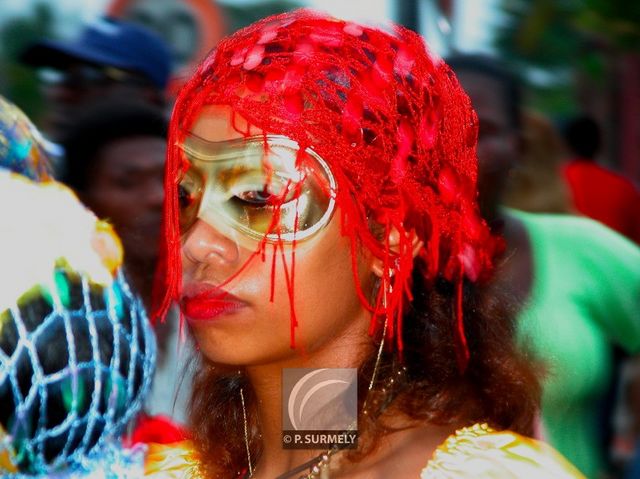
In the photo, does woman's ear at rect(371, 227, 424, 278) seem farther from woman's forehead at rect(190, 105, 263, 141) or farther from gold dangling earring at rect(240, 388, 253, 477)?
gold dangling earring at rect(240, 388, 253, 477)

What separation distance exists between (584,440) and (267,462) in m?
1.45

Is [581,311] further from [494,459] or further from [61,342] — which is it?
[61,342]

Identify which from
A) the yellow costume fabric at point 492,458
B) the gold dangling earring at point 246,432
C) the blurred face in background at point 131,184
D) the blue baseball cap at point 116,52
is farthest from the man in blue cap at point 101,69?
the yellow costume fabric at point 492,458

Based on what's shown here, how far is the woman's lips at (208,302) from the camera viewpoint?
1.71 metres

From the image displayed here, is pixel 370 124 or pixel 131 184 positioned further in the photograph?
pixel 131 184

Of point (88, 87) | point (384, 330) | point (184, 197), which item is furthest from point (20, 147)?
point (88, 87)

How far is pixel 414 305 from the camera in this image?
184 centimetres

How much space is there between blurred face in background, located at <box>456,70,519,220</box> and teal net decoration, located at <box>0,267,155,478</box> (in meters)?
1.59

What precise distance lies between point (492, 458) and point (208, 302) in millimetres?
519

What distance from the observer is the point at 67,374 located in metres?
1.56

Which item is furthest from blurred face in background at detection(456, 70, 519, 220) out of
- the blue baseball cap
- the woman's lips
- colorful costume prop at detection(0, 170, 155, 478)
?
colorful costume prop at detection(0, 170, 155, 478)

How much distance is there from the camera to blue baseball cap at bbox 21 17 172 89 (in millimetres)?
3723

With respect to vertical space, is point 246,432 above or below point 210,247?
below

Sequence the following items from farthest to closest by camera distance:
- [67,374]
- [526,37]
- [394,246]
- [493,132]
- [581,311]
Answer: [526,37]
[493,132]
[581,311]
[394,246]
[67,374]
